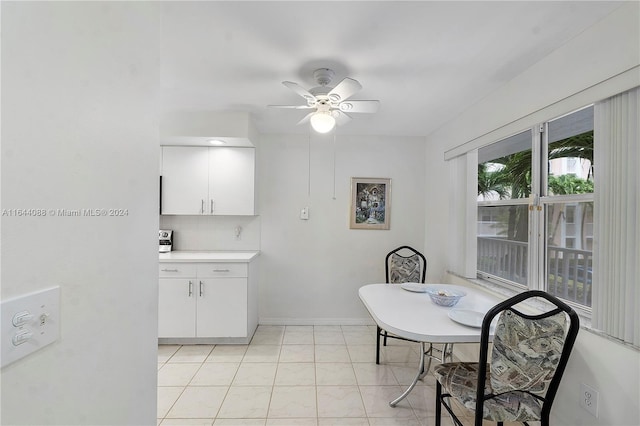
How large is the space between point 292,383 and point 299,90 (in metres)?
2.30

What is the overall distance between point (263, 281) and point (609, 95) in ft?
11.5

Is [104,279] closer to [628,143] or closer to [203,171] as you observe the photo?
[628,143]

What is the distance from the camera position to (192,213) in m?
3.45

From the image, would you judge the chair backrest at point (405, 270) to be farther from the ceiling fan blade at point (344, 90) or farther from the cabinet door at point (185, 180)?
the cabinet door at point (185, 180)

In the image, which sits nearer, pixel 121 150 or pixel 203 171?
pixel 121 150

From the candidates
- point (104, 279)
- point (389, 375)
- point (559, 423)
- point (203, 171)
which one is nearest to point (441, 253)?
point (389, 375)

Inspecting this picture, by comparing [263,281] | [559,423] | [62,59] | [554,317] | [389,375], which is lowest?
[389,375]

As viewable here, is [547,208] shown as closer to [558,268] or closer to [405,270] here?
[558,268]

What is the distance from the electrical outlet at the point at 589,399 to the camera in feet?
5.01

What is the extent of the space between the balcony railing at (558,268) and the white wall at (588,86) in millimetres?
414

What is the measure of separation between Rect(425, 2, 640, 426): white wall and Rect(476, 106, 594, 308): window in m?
0.26

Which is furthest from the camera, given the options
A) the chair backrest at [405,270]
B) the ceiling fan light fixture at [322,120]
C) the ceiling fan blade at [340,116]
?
the chair backrest at [405,270]

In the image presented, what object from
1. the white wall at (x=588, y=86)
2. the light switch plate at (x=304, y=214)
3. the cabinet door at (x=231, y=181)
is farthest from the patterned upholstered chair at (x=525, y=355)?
the cabinet door at (x=231, y=181)

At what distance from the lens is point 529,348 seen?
4.47 ft
